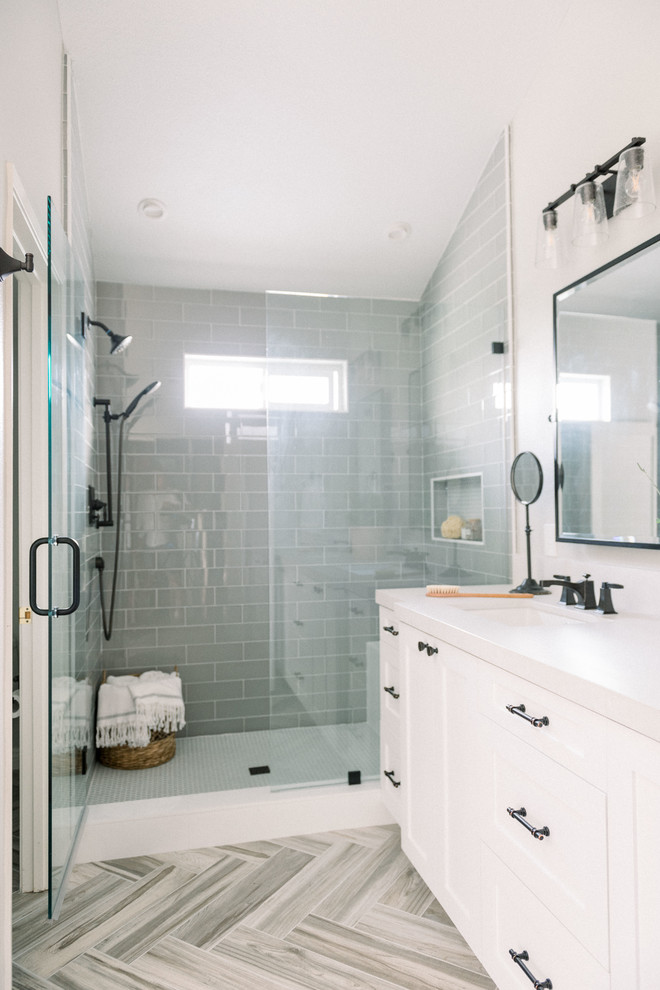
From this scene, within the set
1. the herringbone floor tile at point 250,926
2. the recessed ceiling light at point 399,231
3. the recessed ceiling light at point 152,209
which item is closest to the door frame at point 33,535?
the herringbone floor tile at point 250,926

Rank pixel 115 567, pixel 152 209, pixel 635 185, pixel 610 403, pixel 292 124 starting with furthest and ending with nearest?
pixel 115 567
pixel 152 209
pixel 292 124
pixel 610 403
pixel 635 185

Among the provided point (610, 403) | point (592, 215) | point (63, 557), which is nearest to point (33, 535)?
point (63, 557)

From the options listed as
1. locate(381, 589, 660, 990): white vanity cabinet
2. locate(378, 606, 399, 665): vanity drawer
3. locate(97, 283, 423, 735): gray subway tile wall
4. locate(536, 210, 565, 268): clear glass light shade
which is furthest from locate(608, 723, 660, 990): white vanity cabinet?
locate(97, 283, 423, 735): gray subway tile wall

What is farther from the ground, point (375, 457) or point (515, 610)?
point (375, 457)

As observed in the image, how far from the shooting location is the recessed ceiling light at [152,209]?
3.12 metres

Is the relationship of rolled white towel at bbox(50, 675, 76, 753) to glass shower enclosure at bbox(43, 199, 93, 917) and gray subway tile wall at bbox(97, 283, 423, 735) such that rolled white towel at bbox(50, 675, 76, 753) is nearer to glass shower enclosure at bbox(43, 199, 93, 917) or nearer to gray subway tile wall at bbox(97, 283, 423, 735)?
glass shower enclosure at bbox(43, 199, 93, 917)

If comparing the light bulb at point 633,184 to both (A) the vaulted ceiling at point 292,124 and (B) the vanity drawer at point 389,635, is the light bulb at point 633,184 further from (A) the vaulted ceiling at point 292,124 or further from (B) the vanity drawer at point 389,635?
(B) the vanity drawer at point 389,635

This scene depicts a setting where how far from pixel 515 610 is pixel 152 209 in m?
2.38

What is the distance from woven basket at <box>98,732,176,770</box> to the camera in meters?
3.17

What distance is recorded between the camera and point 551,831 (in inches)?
51.1

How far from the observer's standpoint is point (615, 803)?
1.09 metres

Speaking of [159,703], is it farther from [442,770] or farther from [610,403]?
[610,403]

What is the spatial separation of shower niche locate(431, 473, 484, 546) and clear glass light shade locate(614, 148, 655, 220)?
135 centimetres

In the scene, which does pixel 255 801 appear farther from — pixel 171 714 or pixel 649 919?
pixel 649 919
